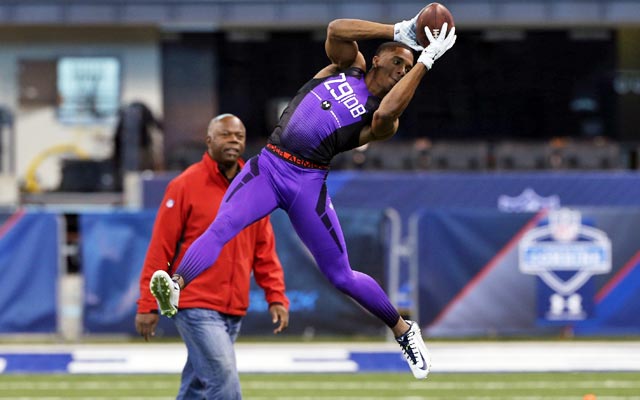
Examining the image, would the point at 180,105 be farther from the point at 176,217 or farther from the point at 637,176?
the point at 176,217

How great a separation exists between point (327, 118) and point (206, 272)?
1059mm

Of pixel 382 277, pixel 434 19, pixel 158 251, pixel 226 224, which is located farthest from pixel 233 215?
pixel 382 277

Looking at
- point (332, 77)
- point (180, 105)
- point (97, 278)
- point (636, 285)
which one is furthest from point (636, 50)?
point (332, 77)

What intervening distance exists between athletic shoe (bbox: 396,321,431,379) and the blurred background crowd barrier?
5845 millimetres

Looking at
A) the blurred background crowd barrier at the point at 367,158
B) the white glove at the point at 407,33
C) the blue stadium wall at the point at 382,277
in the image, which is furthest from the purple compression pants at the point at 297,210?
the blue stadium wall at the point at 382,277

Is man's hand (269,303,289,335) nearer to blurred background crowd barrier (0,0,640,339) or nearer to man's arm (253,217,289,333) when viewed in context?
man's arm (253,217,289,333)

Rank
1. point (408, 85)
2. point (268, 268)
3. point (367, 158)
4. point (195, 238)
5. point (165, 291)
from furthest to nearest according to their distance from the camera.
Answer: point (367, 158) < point (268, 268) < point (195, 238) < point (408, 85) < point (165, 291)

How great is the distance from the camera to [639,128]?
26.6m

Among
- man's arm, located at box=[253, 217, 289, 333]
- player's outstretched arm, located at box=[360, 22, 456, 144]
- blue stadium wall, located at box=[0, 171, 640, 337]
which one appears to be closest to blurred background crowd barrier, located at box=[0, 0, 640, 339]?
blue stadium wall, located at box=[0, 171, 640, 337]

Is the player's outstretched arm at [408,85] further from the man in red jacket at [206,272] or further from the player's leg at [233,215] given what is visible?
the man in red jacket at [206,272]

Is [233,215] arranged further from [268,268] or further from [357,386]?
[357,386]

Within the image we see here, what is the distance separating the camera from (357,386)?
10594 mm

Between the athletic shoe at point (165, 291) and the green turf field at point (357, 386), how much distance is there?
3587 millimetres

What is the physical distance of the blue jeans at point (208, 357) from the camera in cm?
683
